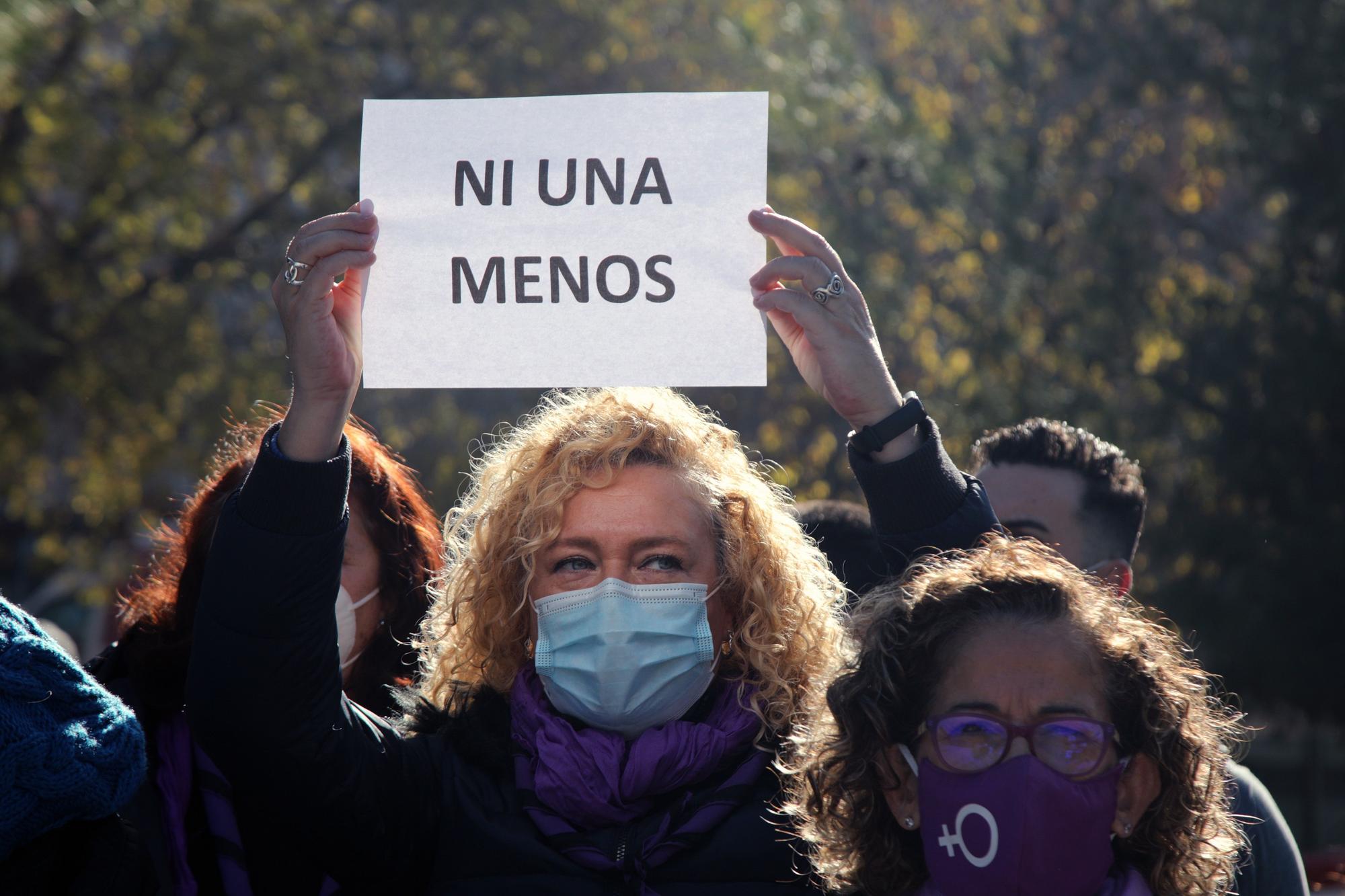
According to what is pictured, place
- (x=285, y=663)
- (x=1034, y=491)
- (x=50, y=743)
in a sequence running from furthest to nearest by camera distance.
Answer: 1. (x=1034, y=491)
2. (x=285, y=663)
3. (x=50, y=743)

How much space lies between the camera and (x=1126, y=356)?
336 inches

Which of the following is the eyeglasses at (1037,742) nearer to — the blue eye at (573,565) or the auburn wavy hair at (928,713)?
the auburn wavy hair at (928,713)

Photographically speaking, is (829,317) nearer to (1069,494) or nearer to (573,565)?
(573,565)

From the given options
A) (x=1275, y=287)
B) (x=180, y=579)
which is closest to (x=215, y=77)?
(x=1275, y=287)

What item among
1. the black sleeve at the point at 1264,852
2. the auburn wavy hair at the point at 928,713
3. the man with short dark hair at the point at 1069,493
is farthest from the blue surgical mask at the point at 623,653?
the man with short dark hair at the point at 1069,493

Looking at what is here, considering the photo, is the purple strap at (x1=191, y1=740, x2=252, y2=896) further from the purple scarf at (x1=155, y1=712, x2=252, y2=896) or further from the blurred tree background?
the blurred tree background

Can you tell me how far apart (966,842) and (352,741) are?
3.46 feet

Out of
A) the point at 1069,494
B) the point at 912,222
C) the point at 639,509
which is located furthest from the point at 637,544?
the point at 912,222

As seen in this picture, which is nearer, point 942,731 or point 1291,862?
point 942,731

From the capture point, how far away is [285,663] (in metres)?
2.39

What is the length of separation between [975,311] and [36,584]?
12291 millimetres

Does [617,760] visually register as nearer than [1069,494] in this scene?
Yes

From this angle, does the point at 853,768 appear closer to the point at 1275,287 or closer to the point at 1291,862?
the point at 1291,862

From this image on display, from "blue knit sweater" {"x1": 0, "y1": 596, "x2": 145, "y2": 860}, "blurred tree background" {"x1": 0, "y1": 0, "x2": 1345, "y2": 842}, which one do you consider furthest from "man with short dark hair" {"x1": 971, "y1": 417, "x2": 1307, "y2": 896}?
"blurred tree background" {"x1": 0, "y1": 0, "x2": 1345, "y2": 842}
